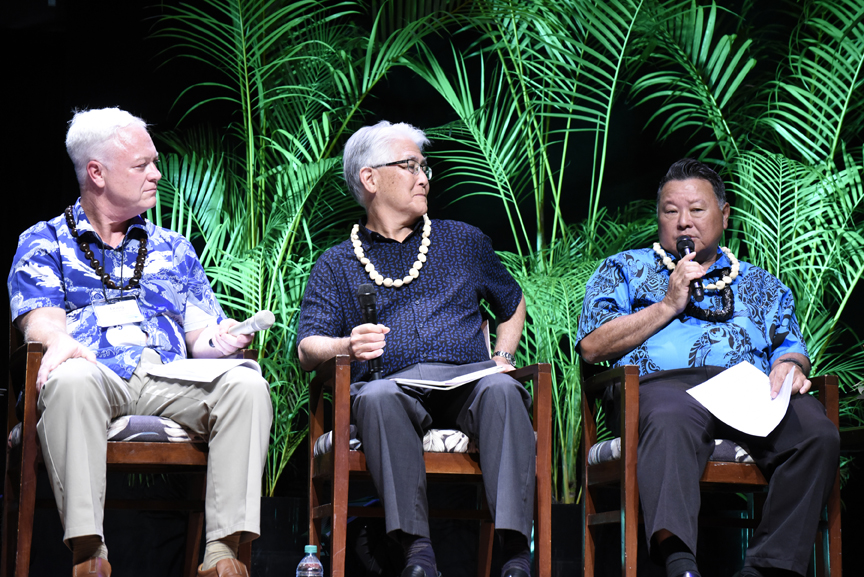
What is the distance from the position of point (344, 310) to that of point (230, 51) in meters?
1.46

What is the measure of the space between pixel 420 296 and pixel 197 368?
0.72 metres

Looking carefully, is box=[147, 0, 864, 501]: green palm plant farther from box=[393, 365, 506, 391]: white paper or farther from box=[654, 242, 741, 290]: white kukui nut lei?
box=[393, 365, 506, 391]: white paper

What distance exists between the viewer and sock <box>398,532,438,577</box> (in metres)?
2.39

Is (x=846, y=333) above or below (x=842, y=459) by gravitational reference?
above

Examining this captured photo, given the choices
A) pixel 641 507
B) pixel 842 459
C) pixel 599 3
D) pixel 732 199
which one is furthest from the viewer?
pixel 732 199

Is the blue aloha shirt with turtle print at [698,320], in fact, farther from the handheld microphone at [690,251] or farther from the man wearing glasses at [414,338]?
the man wearing glasses at [414,338]

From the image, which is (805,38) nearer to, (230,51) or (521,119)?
(521,119)

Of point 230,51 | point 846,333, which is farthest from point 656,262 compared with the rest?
point 230,51

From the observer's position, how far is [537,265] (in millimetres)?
3730

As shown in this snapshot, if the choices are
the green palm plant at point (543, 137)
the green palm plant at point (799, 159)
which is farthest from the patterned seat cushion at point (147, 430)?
the green palm plant at point (799, 159)

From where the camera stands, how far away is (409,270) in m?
3.04

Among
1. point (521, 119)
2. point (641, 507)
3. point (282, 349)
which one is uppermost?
point (521, 119)

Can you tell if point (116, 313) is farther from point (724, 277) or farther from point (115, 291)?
point (724, 277)

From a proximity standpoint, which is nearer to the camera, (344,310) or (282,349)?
(344,310)
